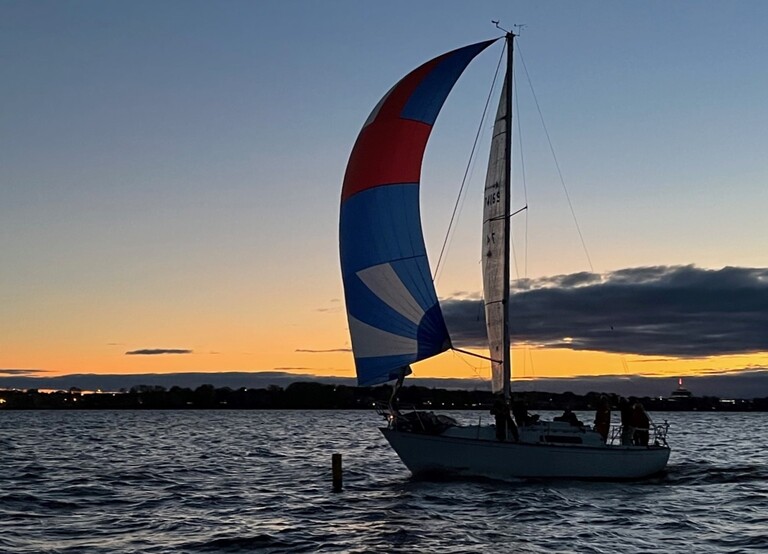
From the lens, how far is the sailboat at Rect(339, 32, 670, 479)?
24031 mm

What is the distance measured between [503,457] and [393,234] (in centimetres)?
678

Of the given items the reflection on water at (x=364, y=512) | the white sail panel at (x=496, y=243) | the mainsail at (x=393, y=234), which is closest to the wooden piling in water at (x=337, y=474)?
the reflection on water at (x=364, y=512)

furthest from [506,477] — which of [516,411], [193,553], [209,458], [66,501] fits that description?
[209,458]

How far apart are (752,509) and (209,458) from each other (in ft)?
81.5

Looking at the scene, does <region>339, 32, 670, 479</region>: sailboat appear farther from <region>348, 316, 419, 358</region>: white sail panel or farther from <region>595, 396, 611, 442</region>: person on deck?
<region>595, 396, 611, 442</region>: person on deck

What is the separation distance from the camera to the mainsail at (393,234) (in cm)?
2472

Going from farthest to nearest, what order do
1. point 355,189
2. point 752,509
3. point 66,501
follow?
point 355,189 → point 66,501 → point 752,509

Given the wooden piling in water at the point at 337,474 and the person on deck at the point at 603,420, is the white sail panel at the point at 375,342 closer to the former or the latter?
the wooden piling in water at the point at 337,474

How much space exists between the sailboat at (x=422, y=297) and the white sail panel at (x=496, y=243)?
0.03m

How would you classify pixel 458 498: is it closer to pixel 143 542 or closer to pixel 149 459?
pixel 143 542

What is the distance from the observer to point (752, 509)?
22.2 meters

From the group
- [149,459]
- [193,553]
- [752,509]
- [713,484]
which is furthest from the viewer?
[149,459]

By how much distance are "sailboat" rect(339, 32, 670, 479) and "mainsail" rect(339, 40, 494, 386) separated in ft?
0.09

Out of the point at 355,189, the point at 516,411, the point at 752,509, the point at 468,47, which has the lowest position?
the point at 752,509
